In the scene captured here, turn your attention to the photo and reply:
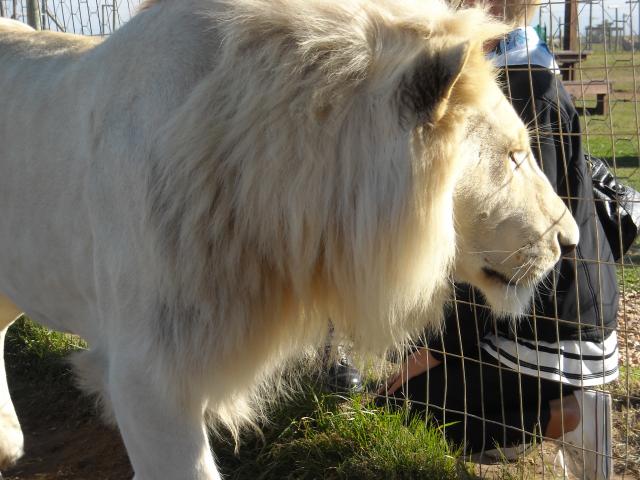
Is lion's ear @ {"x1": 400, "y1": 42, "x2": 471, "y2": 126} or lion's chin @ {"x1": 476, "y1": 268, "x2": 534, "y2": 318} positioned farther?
lion's chin @ {"x1": 476, "y1": 268, "x2": 534, "y2": 318}

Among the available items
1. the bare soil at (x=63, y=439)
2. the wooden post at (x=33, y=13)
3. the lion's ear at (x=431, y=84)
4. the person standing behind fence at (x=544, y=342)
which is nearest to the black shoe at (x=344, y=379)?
the person standing behind fence at (x=544, y=342)

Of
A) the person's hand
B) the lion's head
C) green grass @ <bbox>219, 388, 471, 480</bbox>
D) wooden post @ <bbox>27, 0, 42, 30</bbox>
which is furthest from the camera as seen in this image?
wooden post @ <bbox>27, 0, 42, 30</bbox>

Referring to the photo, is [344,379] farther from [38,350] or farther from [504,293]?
[38,350]

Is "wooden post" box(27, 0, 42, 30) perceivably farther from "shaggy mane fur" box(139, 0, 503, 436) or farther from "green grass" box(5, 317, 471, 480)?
"shaggy mane fur" box(139, 0, 503, 436)

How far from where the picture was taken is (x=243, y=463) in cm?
333

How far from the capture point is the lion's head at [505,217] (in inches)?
82.9

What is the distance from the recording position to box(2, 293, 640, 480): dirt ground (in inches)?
137

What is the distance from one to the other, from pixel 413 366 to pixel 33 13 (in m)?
3.54

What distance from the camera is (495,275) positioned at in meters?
2.37

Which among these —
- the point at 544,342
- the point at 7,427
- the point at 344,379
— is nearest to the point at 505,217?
the point at 544,342

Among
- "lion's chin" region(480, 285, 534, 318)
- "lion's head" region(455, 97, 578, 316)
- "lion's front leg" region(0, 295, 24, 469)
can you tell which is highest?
"lion's head" region(455, 97, 578, 316)

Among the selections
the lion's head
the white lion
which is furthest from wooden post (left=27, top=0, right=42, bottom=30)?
the lion's head

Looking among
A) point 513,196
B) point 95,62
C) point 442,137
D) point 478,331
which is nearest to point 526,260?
point 513,196

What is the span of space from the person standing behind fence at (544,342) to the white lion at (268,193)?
0.58 m
